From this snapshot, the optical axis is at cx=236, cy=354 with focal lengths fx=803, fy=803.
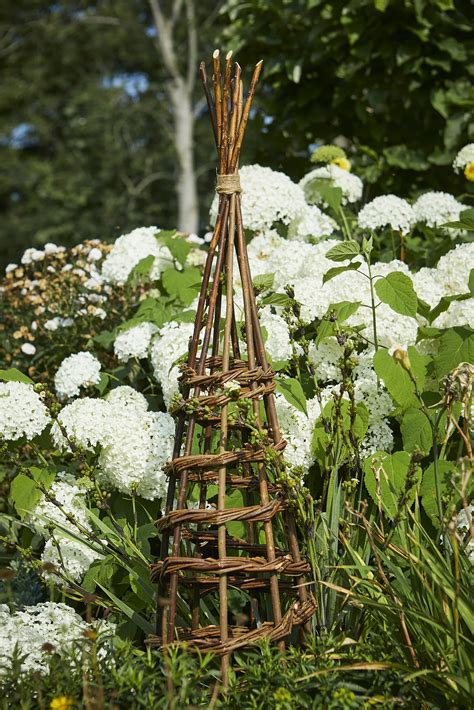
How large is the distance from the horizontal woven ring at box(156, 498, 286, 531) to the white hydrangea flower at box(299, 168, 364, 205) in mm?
2067

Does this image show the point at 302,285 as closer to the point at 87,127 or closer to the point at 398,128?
the point at 398,128

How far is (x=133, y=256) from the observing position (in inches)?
131

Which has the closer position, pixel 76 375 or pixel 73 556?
pixel 73 556

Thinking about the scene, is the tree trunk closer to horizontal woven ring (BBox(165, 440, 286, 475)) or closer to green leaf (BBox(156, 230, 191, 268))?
green leaf (BBox(156, 230, 191, 268))

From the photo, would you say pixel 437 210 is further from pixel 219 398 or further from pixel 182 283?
pixel 219 398

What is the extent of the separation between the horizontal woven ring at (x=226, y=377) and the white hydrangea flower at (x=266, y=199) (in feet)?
4.46

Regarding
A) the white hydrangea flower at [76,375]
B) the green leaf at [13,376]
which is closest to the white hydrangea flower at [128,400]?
the white hydrangea flower at [76,375]

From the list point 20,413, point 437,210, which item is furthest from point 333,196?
point 20,413

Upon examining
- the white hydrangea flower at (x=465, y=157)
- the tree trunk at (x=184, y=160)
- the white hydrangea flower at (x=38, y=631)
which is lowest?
the white hydrangea flower at (x=38, y=631)

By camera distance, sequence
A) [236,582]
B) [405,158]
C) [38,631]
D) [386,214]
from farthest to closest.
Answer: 1. [405,158]
2. [386,214]
3. [38,631]
4. [236,582]

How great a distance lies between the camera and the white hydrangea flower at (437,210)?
346 centimetres

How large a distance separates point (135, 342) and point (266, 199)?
845 mm

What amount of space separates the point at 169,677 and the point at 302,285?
1494 mm

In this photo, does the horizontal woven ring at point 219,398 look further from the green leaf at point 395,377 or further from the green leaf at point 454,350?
the green leaf at point 454,350
